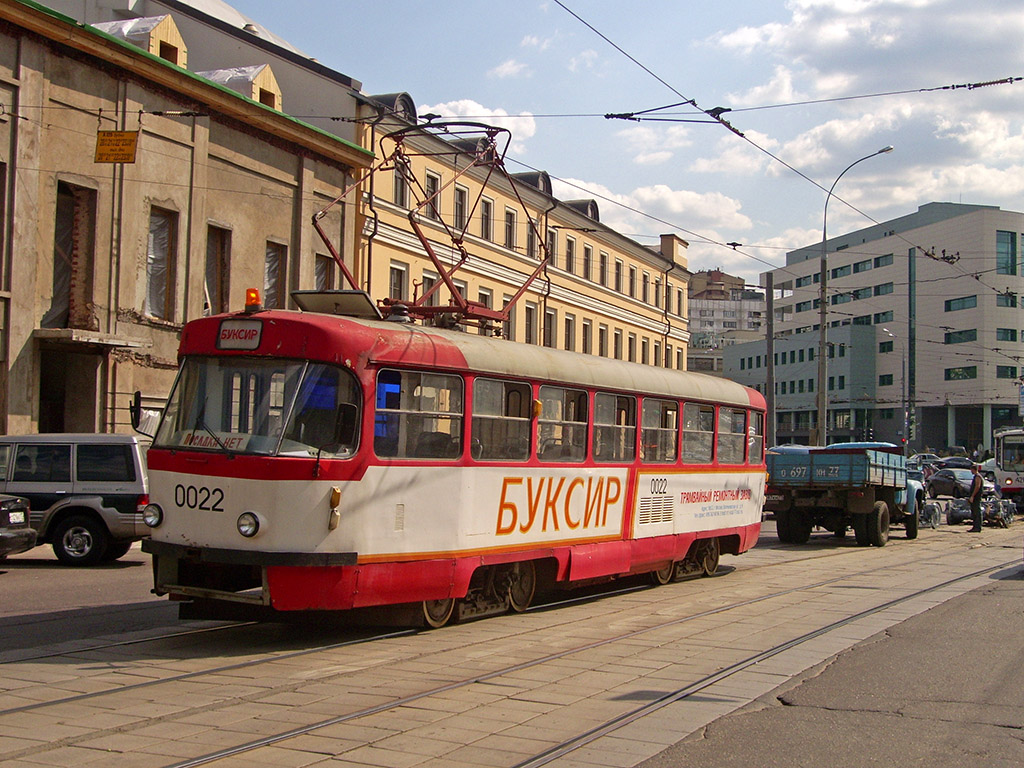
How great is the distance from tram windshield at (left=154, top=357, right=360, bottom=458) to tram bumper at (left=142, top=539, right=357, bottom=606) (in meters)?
0.79

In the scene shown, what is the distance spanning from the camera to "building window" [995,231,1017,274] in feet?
263

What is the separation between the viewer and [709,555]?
16109mm

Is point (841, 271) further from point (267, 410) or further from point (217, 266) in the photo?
point (267, 410)

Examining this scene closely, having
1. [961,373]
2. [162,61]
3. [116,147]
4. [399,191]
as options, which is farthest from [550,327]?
[961,373]

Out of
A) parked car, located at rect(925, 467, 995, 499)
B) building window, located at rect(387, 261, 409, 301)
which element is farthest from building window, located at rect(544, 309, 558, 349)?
parked car, located at rect(925, 467, 995, 499)

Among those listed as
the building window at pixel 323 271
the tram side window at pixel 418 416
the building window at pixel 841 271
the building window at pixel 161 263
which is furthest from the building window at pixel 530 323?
the building window at pixel 841 271

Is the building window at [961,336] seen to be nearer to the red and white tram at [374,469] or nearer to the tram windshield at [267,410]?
the red and white tram at [374,469]

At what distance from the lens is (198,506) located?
9180 millimetres

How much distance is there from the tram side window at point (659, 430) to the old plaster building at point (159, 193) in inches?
160

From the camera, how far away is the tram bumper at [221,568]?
8930 mm

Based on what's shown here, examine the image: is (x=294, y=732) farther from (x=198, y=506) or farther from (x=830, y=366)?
(x=830, y=366)

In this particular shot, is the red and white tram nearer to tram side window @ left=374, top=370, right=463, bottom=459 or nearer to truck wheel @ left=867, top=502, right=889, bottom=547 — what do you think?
tram side window @ left=374, top=370, right=463, bottom=459

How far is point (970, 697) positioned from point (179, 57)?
24436 millimetres

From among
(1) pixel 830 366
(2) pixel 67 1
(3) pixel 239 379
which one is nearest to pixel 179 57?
(2) pixel 67 1
